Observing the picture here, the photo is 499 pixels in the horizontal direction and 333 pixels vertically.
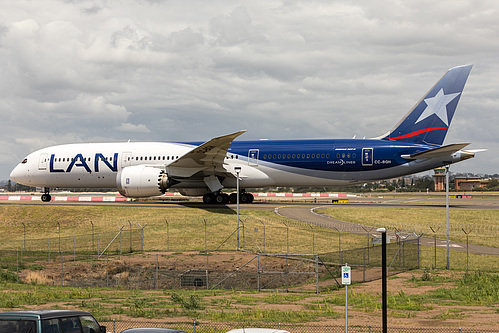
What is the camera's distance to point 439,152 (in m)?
40.4

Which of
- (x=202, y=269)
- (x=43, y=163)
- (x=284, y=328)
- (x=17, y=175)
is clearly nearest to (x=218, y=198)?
(x=202, y=269)

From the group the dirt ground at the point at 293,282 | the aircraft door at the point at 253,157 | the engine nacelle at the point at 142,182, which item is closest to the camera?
the dirt ground at the point at 293,282

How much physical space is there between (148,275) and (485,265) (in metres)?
19.6

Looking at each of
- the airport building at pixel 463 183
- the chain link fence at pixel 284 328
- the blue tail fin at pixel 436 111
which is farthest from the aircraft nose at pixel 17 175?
the airport building at pixel 463 183

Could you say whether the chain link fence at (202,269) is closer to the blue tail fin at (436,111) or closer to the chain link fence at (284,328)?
the chain link fence at (284,328)

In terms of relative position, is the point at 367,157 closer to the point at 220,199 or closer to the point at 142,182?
the point at 220,199

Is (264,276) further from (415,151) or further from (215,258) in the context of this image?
(415,151)

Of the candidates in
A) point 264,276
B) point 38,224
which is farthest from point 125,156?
A: point 264,276

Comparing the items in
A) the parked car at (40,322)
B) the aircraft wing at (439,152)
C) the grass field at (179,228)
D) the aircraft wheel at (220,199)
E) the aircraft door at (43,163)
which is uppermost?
the aircraft wing at (439,152)

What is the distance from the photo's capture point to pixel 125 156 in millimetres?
46281

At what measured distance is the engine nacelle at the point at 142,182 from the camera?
41.2 m

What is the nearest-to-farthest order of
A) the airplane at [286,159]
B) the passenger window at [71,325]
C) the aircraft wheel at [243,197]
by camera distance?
1. the passenger window at [71,325]
2. the airplane at [286,159]
3. the aircraft wheel at [243,197]

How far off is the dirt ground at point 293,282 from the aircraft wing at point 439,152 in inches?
550

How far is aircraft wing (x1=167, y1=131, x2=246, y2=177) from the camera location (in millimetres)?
39000
